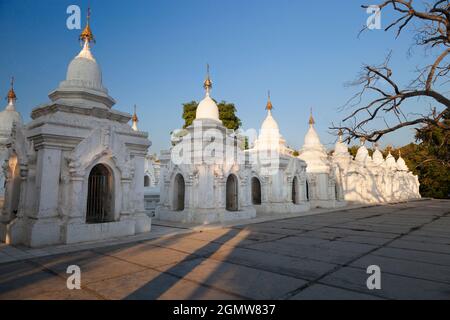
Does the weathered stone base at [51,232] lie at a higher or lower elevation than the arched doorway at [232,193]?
lower

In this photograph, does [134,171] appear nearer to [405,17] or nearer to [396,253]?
[396,253]

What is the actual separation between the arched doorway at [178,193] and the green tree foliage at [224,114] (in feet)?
62.4

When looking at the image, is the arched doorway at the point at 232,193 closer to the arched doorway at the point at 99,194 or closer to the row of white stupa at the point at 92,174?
the row of white stupa at the point at 92,174

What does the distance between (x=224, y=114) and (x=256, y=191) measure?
1597 cm

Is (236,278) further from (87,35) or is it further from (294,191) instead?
(294,191)

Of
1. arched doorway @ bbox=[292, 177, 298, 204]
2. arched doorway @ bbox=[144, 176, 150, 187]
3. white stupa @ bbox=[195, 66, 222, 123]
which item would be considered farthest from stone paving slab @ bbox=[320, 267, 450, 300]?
arched doorway @ bbox=[144, 176, 150, 187]

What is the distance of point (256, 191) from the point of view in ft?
66.6

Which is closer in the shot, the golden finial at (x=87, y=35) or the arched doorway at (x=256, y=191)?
the golden finial at (x=87, y=35)

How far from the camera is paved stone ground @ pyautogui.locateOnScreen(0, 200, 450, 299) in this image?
427cm

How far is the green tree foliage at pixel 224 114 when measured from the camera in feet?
112

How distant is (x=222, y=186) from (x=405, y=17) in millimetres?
9841

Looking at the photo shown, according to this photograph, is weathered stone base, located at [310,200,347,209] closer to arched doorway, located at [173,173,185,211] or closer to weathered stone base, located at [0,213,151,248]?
arched doorway, located at [173,173,185,211]
